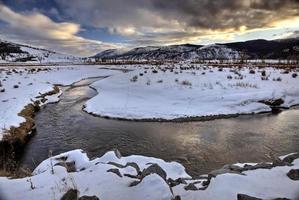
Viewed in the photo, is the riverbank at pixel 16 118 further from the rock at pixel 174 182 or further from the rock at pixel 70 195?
the rock at pixel 174 182

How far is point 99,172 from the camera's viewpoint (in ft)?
21.9

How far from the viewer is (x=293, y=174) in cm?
598

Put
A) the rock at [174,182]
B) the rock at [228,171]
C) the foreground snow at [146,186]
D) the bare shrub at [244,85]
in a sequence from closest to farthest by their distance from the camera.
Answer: the foreground snow at [146,186] < the rock at [174,182] < the rock at [228,171] < the bare shrub at [244,85]

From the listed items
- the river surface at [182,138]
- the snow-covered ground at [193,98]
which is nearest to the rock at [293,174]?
the river surface at [182,138]

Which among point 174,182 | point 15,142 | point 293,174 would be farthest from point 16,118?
point 293,174

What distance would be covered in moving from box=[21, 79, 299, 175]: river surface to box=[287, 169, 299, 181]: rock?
141 inches

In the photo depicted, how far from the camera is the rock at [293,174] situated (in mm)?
5867

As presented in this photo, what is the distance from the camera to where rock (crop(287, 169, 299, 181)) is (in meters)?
5.87

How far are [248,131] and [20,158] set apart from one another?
408 inches

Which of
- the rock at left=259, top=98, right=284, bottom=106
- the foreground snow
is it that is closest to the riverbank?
the foreground snow

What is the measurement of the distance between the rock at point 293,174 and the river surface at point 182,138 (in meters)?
3.59

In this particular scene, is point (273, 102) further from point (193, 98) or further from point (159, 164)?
point (159, 164)

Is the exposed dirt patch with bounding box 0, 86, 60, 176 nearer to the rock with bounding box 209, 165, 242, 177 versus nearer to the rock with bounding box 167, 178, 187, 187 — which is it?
the rock with bounding box 167, 178, 187, 187

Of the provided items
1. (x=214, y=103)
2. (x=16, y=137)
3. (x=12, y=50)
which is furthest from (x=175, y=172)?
(x=12, y=50)
